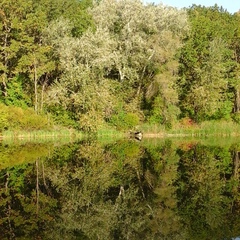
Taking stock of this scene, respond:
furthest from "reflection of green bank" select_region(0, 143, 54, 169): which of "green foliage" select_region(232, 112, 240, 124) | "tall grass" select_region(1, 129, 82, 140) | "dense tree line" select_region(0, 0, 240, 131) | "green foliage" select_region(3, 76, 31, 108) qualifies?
"green foliage" select_region(232, 112, 240, 124)

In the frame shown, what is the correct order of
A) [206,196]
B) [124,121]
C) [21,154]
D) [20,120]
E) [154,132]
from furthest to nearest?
[154,132]
[124,121]
[20,120]
[21,154]
[206,196]

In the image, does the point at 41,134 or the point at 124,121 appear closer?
the point at 41,134

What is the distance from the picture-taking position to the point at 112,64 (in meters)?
47.2

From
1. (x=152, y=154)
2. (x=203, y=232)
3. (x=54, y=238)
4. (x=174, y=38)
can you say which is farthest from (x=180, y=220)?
(x=174, y=38)

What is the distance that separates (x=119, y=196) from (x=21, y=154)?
43.9 ft

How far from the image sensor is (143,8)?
46.9m

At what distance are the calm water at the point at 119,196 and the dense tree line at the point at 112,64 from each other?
16600mm

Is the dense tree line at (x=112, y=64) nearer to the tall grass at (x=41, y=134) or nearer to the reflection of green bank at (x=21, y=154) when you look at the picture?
the tall grass at (x=41, y=134)

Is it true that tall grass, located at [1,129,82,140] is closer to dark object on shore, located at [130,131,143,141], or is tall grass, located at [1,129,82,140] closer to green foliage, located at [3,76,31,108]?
dark object on shore, located at [130,131,143,141]

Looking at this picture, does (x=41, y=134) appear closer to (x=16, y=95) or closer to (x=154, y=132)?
(x=16, y=95)

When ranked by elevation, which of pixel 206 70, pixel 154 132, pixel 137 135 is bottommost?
pixel 137 135

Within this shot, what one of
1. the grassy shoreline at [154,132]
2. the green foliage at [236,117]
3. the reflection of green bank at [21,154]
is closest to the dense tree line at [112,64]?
the green foliage at [236,117]

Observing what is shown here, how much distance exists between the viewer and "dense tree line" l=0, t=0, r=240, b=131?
143 ft

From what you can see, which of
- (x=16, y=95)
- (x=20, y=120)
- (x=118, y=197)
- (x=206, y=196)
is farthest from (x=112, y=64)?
(x=206, y=196)
